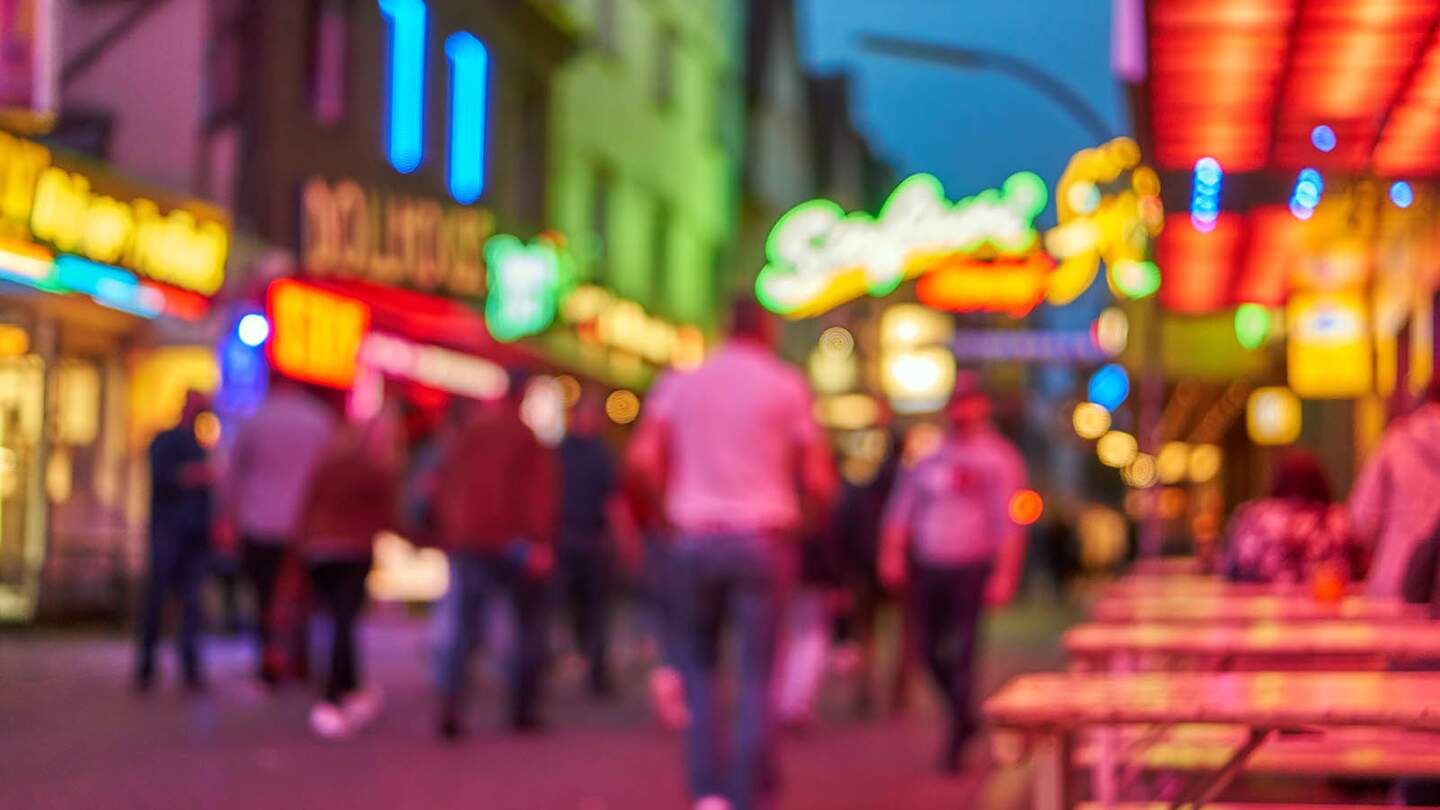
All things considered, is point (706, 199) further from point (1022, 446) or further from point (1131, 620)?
point (1022, 446)

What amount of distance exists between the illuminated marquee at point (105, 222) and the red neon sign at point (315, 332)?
25.2 inches

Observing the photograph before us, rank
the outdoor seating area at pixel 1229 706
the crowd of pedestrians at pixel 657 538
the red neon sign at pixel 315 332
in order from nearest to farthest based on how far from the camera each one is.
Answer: the outdoor seating area at pixel 1229 706 → the crowd of pedestrians at pixel 657 538 → the red neon sign at pixel 315 332

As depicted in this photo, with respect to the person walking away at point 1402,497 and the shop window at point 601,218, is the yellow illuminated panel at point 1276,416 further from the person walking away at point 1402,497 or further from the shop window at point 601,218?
the person walking away at point 1402,497

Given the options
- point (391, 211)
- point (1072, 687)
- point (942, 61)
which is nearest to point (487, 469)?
point (1072, 687)

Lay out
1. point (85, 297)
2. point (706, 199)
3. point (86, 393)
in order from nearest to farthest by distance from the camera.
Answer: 1. point (85, 297)
2. point (86, 393)
3. point (706, 199)

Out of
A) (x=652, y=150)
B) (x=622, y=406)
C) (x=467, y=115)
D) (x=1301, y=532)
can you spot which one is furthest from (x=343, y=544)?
(x=652, y=150)

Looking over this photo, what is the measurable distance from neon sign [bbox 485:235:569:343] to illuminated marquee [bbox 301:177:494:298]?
0.43 meters

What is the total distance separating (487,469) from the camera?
12.1 meters

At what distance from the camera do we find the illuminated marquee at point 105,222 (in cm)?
1730

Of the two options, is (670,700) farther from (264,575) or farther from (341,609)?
(264,575)

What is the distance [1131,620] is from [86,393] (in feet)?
46.7

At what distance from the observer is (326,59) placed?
22.6 metres

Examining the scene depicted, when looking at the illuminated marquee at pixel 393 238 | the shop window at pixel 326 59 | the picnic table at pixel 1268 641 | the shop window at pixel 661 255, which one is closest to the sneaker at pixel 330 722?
the picnic table at pixel 1268 641

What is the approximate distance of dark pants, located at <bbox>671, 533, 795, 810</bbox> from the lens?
8047mm
